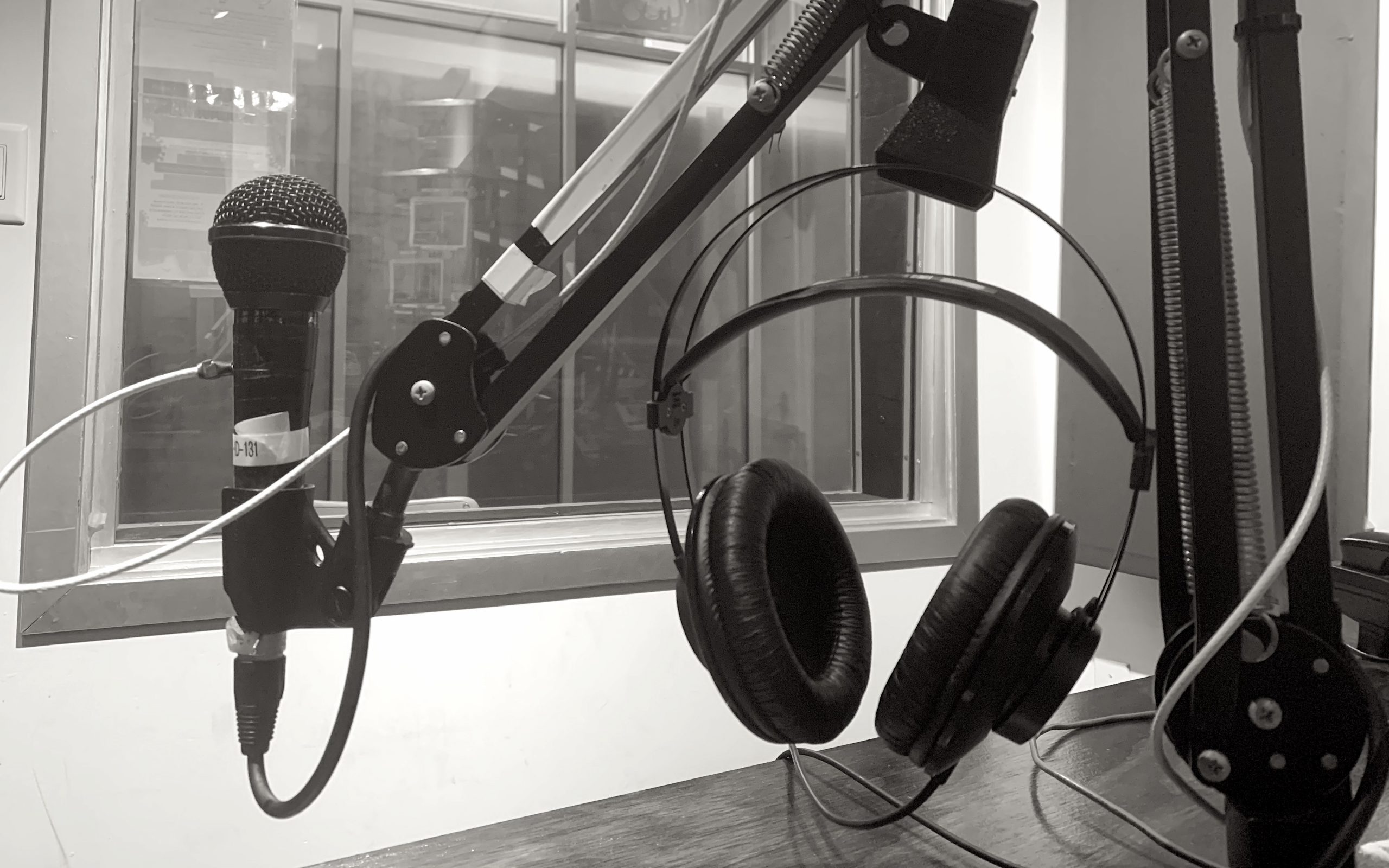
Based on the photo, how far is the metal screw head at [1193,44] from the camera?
0.43 m

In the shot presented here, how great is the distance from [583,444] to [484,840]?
950 millimetres

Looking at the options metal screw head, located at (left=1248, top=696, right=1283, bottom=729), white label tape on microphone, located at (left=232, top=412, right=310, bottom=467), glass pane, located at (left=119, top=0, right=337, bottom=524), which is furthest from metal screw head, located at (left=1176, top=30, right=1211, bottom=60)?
glass pane, located at (left=119, top=0, right=337, bottom=524)

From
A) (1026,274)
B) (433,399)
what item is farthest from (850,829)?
(1026,274)

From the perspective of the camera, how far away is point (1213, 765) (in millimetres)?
424

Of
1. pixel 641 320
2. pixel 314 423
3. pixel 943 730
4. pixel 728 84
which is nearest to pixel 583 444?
pixel 641 320

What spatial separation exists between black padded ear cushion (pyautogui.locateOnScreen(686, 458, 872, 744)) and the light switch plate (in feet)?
3.04

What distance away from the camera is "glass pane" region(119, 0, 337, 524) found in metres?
1.09

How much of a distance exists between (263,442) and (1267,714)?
566 mm

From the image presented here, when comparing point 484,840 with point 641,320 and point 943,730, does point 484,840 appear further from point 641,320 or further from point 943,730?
point 641,320

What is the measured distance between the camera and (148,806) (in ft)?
3.30

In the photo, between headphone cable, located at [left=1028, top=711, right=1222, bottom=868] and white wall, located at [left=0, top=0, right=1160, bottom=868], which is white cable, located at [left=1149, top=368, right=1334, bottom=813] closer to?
headphone cable, located at [left=1028, top=711, right=1222, bottom=868]

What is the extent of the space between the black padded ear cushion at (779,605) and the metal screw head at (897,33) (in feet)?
0.94

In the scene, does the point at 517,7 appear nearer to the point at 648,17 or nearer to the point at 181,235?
the point at 648,17

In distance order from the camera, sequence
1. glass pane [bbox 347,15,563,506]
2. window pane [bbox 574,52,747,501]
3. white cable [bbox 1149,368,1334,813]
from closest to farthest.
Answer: white cable [bbox 1149,368,1334,813]
glass pane [bbox 347,15,563,506]
window pane [bbox 574,52,747,501]
